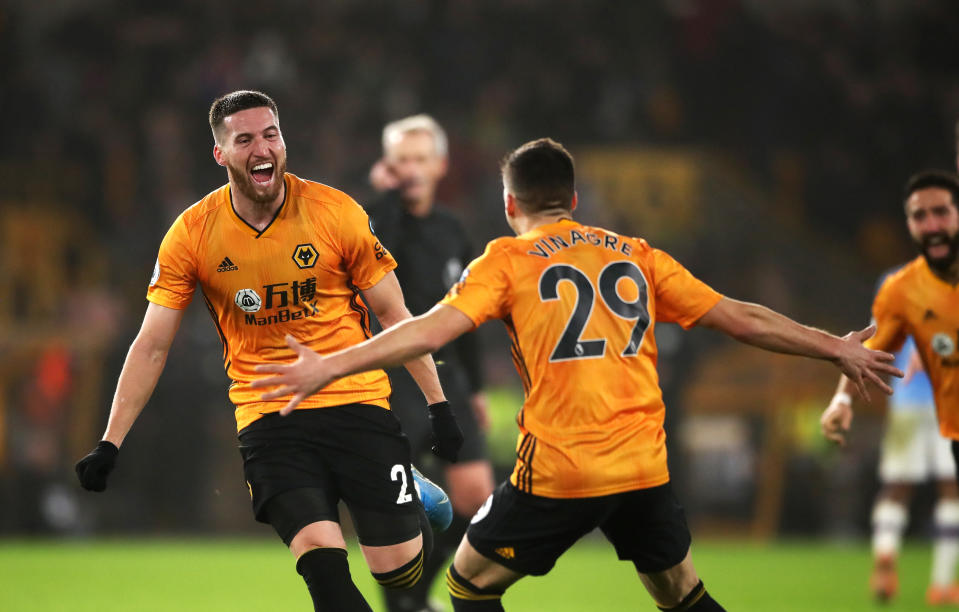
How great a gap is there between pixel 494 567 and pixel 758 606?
4.49 metres

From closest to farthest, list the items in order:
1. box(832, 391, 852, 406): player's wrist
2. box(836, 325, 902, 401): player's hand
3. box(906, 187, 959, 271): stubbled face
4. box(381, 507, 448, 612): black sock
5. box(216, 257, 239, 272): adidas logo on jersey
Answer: box(836, 325, 902, 401): player's hand, box(216, 257, 239, 272): adidas logo on jersey, box(832, 391, 852, 406): player's wrist, box(906, 187, 959, 271): stubbled face, box(381, 507, 448, 612): black sock

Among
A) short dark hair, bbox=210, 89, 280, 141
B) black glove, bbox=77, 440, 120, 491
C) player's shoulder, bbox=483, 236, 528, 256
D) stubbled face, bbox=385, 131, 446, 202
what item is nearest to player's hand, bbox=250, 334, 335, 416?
player's shoulder, bbox=483, 236, 528, 256

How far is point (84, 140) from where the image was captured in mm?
16422

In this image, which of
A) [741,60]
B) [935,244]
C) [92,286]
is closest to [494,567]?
[935,244]

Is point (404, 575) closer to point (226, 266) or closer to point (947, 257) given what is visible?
point (226, 266)

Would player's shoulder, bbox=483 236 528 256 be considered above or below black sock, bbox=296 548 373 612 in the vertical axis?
above

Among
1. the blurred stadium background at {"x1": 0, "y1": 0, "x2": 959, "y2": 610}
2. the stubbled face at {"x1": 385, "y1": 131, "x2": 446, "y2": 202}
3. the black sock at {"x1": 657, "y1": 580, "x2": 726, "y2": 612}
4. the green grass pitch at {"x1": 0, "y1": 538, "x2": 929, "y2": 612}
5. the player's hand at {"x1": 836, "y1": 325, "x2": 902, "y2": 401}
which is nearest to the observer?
the player's hand at {"x1": 836, "y1": 325, "x2": 902, "y2": 401}

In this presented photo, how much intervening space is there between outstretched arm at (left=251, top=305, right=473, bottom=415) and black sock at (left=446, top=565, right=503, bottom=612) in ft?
2.89

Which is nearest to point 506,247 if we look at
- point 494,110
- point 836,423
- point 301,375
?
point 301,375

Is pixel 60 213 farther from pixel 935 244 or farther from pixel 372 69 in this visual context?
pixel 935 244

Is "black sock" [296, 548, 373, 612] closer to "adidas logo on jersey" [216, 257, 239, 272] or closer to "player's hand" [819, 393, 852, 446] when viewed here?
"adidas logo on jersey" [216, 257, 239, 272]

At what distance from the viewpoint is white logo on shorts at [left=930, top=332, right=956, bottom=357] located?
5.85 meters

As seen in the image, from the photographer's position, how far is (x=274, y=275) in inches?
184

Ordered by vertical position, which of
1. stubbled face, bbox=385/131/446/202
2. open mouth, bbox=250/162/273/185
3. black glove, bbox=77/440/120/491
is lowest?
black glove, bbox=77/440/120/491
